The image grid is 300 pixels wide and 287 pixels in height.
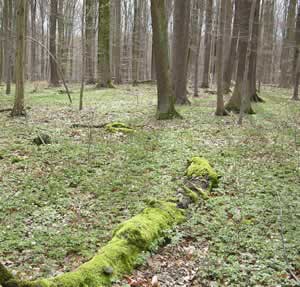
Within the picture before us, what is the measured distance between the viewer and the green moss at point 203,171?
7.50 meters

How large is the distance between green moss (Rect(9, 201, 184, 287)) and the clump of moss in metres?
5.15

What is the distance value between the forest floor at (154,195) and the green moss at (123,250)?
185 mm

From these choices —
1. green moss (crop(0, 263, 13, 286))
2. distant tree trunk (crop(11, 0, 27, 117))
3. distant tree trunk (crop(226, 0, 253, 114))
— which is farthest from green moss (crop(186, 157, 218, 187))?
distant tree trunk (crop(226, 0, 253, 114))

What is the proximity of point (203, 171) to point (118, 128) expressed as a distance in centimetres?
424

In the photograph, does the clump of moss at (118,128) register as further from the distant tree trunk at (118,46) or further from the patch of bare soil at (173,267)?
the distant tree trunk at (118,46)

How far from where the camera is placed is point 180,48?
15602 mm

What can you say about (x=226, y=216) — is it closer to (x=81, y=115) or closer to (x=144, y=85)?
(x=81, y=115)

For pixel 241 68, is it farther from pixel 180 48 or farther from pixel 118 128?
pixel 118 128

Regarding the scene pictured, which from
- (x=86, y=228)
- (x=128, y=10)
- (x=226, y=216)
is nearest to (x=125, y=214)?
(x=86, y=228)

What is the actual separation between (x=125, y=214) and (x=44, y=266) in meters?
1.88

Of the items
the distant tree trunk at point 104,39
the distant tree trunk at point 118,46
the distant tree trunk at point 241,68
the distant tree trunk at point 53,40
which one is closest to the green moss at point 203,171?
the distant tree trunk at point 241,68

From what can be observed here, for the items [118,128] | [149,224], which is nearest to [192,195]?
[149,224]

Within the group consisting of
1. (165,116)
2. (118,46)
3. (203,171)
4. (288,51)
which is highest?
(288,51)

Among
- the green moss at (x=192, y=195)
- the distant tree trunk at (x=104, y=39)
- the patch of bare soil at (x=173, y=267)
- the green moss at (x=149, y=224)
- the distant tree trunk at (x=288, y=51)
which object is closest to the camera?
the patch of bare soil at (x=173, y=267)
